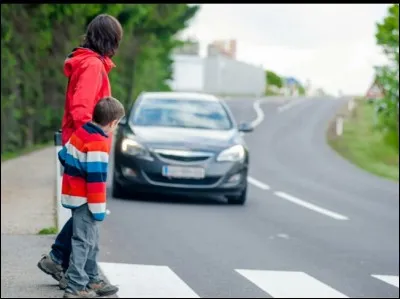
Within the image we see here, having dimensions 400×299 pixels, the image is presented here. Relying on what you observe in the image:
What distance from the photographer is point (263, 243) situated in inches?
488

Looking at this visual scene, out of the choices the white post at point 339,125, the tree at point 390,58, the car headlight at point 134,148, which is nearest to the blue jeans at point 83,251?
the car headlight at point 134,148

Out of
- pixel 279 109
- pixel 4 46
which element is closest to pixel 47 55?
pixel 4 46

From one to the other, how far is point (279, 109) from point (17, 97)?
46.1m

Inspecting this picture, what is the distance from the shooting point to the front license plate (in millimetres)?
14377

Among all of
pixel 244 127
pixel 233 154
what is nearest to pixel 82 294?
pixel 233 154

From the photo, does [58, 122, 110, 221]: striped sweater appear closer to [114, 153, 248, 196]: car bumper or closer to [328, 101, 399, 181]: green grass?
[114, 153, 248, 196]: car bumper

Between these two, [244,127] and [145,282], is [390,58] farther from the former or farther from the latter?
[145,282]

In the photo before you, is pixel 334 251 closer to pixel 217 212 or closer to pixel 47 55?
pixel 217 212

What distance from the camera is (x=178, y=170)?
14461 mm

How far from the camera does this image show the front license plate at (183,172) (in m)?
14.4

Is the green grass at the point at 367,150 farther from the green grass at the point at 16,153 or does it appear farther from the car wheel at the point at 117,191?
the car wheel at the point at 117,191

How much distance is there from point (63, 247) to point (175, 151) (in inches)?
465

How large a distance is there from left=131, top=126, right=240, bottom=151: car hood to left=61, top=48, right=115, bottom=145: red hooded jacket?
12.0m

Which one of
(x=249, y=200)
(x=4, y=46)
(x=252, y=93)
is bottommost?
(x=252, y=93)
